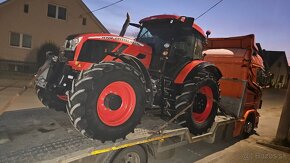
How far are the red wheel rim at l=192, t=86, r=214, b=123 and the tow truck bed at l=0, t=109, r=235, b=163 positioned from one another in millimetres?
490

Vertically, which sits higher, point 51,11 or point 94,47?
point 51,11

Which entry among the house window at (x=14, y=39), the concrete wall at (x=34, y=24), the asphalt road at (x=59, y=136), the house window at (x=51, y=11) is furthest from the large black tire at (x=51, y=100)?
the house window at (x=51, y=11)

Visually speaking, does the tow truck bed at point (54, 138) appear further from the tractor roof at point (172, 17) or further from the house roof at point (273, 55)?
the house roof at point (273, 55)

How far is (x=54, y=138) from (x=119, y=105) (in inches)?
42.6

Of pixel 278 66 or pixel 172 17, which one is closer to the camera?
pixel 172 17

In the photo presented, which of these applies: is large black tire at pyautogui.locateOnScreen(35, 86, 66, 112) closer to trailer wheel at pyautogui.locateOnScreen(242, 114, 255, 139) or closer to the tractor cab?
the tractor cab

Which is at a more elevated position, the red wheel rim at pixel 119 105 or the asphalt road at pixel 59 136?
Answer: the red wheel rim at pixel 119 105

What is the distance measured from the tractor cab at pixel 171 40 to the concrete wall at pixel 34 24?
17.1 meters

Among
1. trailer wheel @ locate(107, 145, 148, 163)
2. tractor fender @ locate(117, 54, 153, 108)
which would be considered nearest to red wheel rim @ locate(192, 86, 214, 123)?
tractor fender @ locate(117, 54, 153, 108)

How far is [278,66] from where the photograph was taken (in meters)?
50.7

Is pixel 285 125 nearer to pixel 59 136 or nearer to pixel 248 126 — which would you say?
pixel 248 126

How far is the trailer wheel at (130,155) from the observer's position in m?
3.80

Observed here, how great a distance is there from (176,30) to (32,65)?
17554 millimetres

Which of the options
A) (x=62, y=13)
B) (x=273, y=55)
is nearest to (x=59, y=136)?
(x=62, y=13)
